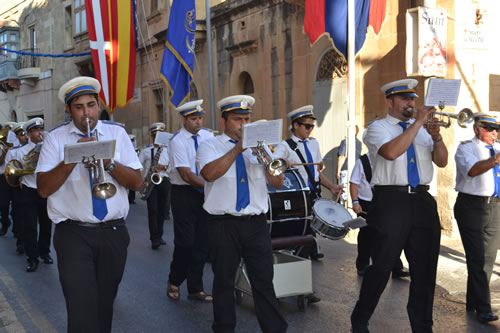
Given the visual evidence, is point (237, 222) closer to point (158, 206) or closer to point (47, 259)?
point (47, 259)

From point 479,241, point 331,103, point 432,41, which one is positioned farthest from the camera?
point 331,103

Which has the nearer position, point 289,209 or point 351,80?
point 289,209

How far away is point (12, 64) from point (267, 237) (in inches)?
1316

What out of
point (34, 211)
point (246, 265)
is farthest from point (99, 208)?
point (34, 211)

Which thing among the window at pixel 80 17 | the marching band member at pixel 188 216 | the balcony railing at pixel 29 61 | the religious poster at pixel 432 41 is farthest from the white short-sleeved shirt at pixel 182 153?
the balcony railing at pixel 29 61

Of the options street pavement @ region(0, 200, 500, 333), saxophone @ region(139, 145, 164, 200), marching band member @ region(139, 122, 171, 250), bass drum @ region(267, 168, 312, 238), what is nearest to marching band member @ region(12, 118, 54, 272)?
street pavement @ region(0, 200, 500, 333)

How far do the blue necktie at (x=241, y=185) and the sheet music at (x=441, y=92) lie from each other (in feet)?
4.66

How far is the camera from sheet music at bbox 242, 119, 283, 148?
423cm

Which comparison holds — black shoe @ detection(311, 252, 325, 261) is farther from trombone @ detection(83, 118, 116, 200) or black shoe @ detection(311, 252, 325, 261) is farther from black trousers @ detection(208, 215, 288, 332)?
trombone @ detection(83, 118, 116, 200)

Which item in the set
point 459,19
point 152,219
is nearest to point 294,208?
point 152,219

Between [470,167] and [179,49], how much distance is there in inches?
332

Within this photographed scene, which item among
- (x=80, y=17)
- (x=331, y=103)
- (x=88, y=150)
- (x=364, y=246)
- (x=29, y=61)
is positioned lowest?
(x=364, y=246)

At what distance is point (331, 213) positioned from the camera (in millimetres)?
6090

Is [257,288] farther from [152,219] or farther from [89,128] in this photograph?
[152,219]
